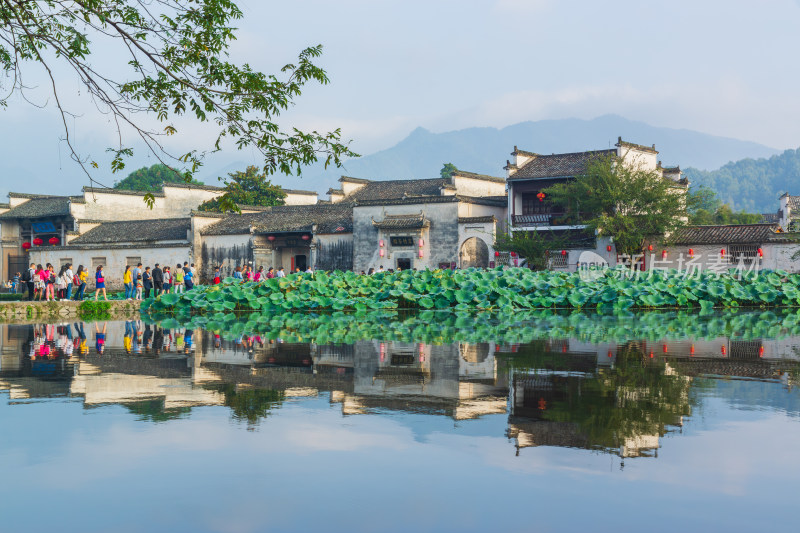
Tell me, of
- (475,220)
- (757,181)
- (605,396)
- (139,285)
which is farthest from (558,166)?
(757,181)

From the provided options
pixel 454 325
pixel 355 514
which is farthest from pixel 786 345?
pixel 355 514

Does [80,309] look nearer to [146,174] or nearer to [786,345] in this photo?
[786,345]

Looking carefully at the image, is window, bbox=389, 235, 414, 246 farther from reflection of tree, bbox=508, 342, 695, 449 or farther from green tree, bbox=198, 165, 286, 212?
reflection of tree, bbox=508, 342, 695, 449

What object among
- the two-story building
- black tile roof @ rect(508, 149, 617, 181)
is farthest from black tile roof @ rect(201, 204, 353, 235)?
black tile roof @ rect(508, 149, 617, 181)

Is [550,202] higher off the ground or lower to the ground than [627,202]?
higher

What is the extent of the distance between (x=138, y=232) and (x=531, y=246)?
1904 centimetres

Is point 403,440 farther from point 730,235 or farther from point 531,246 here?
point 730,235

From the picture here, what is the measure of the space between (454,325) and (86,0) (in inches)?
340

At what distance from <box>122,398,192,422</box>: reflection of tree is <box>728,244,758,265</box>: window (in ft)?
91.2

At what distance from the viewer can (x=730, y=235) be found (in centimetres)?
3020

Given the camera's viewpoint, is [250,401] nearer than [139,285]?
Yes

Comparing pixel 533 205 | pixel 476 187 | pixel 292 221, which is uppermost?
pixel 476 187

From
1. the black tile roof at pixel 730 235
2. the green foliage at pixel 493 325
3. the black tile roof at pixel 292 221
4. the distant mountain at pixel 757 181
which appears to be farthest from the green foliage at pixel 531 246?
the distant mountain at pixel 757 181

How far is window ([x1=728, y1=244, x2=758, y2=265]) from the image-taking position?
97.7ft
